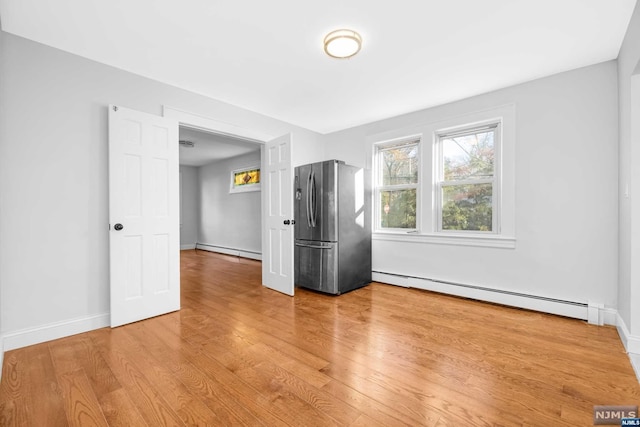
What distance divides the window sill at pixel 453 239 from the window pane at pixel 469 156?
77 centimetres

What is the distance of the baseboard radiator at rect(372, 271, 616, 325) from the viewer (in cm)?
276

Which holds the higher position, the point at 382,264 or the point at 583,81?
the point at 583,81

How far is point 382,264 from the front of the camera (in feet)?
14.5

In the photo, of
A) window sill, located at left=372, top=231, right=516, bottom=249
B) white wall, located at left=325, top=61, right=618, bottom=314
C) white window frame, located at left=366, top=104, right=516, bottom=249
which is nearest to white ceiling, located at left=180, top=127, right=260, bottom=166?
white window frame, located at left=366, top=104, right=516, bottom=249

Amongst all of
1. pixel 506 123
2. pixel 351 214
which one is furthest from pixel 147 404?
pixel 506 123

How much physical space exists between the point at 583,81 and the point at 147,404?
452cm

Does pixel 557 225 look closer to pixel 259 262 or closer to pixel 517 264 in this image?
pixel 517 264

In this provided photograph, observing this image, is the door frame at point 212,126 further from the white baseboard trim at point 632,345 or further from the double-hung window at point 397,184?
the white baseboard trim at point 632,345

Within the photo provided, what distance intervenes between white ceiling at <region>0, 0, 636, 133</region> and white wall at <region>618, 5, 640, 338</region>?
22 centimetres

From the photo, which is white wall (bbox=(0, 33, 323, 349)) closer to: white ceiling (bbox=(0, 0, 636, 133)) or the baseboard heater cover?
white ceiling (bbox=(0, 0, 636, 133))

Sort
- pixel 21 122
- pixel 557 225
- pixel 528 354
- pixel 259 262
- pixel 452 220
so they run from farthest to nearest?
pixel 259 262 < pixel 452 220 < pixel 557 225 < pixel 21 122 < pixel 528 354

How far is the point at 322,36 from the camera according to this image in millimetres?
2338

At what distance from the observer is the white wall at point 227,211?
22.5 feet

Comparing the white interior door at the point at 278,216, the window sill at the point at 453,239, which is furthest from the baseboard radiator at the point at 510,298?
the white interior door at the point at 278,216
